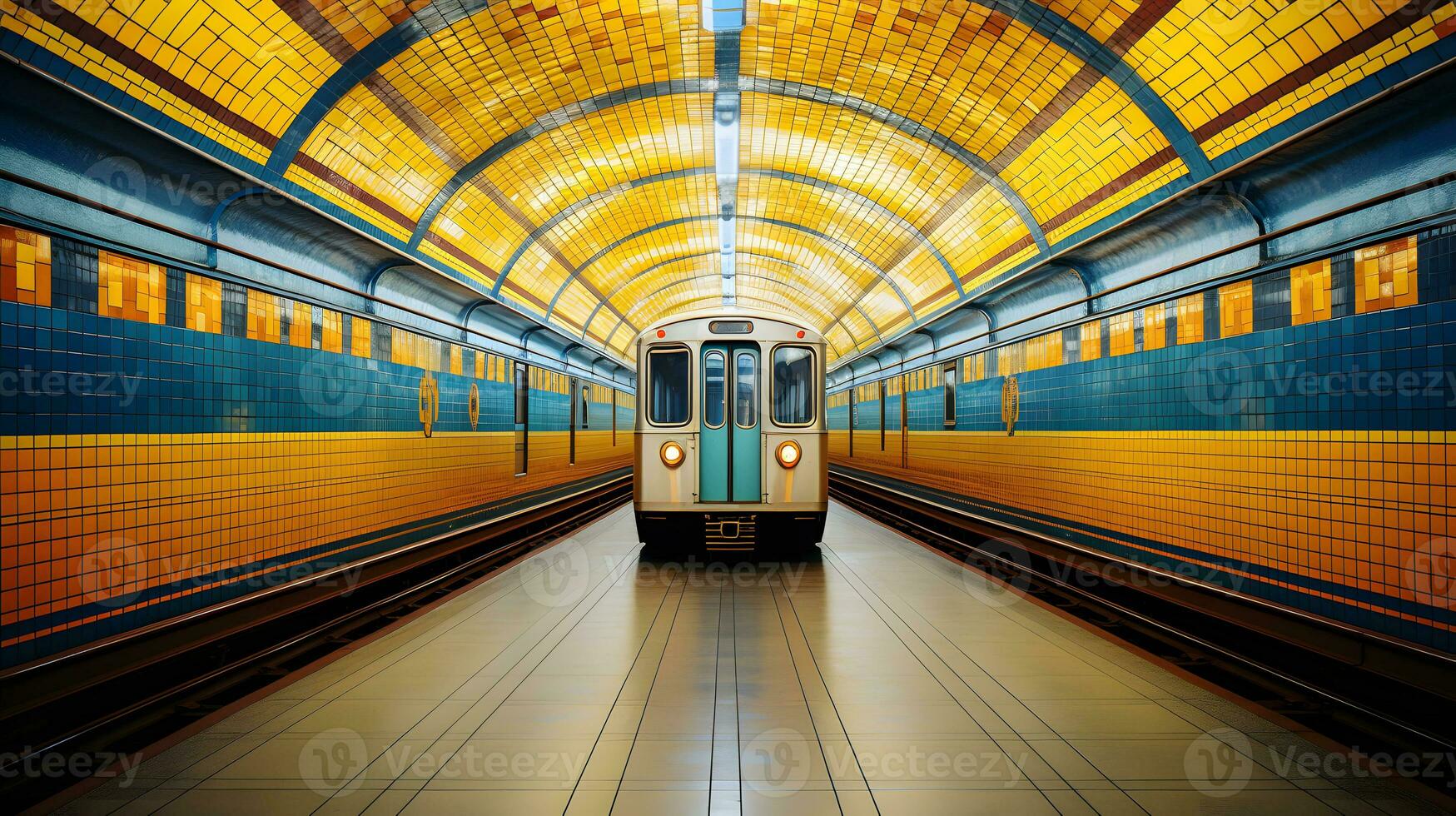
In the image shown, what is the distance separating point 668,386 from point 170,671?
17.0 ft

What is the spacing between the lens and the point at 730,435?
824 centimetres

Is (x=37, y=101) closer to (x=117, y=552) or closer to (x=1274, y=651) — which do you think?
(x=117, y=552)

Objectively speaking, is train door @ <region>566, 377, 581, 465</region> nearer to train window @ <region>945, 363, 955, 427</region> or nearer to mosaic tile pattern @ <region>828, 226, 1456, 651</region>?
train window @ <region>945, 363, 955, 427</region>

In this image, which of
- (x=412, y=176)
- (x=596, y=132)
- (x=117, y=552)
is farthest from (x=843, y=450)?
(x=117, y=552)

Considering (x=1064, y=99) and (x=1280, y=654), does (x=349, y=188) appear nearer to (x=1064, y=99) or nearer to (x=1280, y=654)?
(x=1064, y=99)

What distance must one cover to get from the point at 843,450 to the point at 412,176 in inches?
667

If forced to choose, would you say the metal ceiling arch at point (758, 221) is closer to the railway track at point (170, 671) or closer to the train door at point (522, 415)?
the train door at point (522, 415)

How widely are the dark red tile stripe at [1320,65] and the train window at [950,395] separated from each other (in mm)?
6044

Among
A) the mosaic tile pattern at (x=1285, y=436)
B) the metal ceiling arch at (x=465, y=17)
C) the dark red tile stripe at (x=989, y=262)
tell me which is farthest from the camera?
the dark red tile stripe at (x=989, y=262)

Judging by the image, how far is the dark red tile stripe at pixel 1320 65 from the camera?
162 inches

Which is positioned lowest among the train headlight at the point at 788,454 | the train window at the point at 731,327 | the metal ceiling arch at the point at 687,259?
the train headlight at the point at 788,454

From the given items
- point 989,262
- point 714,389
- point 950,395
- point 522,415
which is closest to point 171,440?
point 714,389

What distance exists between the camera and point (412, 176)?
27.1 feet

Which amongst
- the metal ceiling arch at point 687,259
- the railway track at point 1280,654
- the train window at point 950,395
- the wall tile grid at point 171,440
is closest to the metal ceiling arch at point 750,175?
the train window at point 950,395
